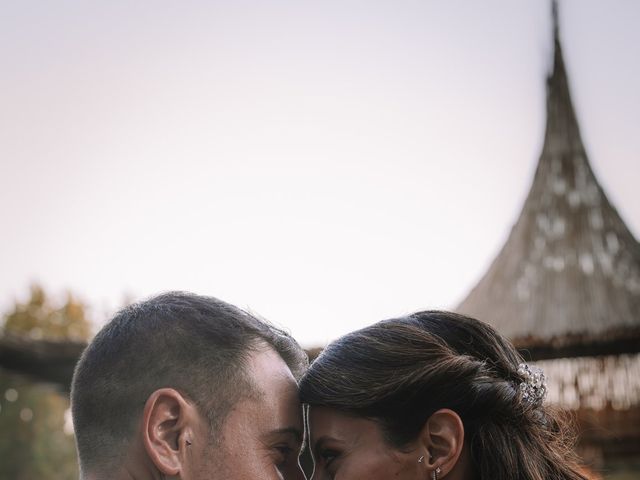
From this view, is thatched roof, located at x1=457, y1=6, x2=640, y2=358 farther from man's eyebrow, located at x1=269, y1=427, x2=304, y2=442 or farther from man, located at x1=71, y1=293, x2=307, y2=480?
man, located at x1=71, y1=293, x2=307, y2=480

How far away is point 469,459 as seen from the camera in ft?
9.62

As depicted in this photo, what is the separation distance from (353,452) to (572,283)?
Result: 33.3 feet

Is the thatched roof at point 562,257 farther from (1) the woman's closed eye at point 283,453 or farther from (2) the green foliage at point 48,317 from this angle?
(2) the green foliage at point 48,317

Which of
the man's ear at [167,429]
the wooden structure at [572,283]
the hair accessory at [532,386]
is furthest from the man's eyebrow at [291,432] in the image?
the wooden structure at [572,283]

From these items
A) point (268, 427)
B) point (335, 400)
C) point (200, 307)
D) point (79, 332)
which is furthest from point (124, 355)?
point (79, 332)

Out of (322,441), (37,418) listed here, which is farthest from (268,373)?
(37,418)

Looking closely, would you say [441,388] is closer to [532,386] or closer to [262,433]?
[532,386]

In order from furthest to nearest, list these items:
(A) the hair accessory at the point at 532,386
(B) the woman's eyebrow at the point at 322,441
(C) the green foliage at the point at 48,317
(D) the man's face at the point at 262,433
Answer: (C) the green foliage at the point at 48,317
(A) the hair accessory at the point at 532,386
(B) the woman's eyebrow at the point at 322,441
(D) the man's face at the point at 262,433

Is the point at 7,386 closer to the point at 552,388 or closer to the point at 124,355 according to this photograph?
the point at 552,388

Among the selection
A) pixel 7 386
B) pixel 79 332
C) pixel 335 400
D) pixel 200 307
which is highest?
pixel 200 307

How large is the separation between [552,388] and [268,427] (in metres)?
7.69

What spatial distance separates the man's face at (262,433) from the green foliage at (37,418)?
1421 inches

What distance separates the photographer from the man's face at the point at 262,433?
273 cm

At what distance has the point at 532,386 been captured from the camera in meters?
3.20
